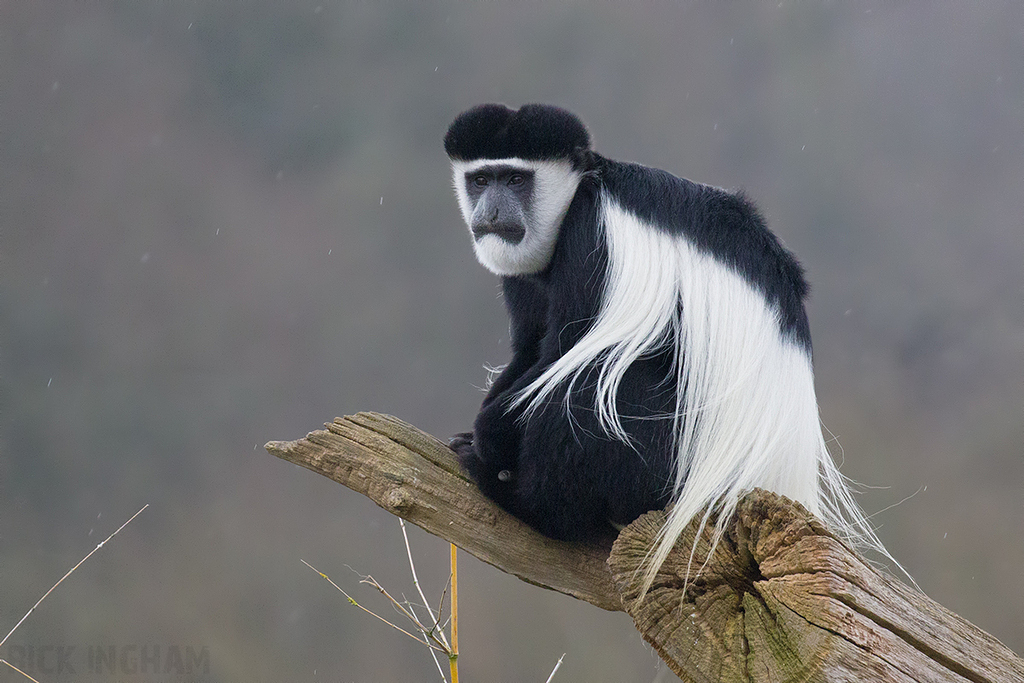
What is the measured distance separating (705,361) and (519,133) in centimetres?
57

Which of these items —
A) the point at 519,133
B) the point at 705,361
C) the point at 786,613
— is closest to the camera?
the point at 786,613

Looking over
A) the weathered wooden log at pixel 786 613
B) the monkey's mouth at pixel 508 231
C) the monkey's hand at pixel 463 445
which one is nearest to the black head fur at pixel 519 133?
the monkey's mouth at pixel 508 231

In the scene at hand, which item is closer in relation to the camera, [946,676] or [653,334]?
[946,676]

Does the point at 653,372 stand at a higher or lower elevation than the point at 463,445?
higher

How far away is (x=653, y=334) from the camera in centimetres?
139

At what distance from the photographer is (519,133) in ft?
5.24

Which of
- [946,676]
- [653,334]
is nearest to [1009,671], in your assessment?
[946,676]

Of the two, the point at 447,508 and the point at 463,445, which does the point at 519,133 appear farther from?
the point at 447,508

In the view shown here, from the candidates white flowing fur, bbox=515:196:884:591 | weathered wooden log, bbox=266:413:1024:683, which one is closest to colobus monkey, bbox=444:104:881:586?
white flowing fur, bbox=515:196:884:591

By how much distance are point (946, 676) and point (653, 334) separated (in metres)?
0.64

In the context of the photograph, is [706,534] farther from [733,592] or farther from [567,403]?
[567,403]

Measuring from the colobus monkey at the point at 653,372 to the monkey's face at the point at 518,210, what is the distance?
3 centimetres

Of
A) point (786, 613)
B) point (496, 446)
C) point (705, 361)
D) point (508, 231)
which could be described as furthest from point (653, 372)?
point (786, 613)

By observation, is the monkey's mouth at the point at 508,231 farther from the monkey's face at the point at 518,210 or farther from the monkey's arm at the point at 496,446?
the monkey's arm at the point at 496,446
